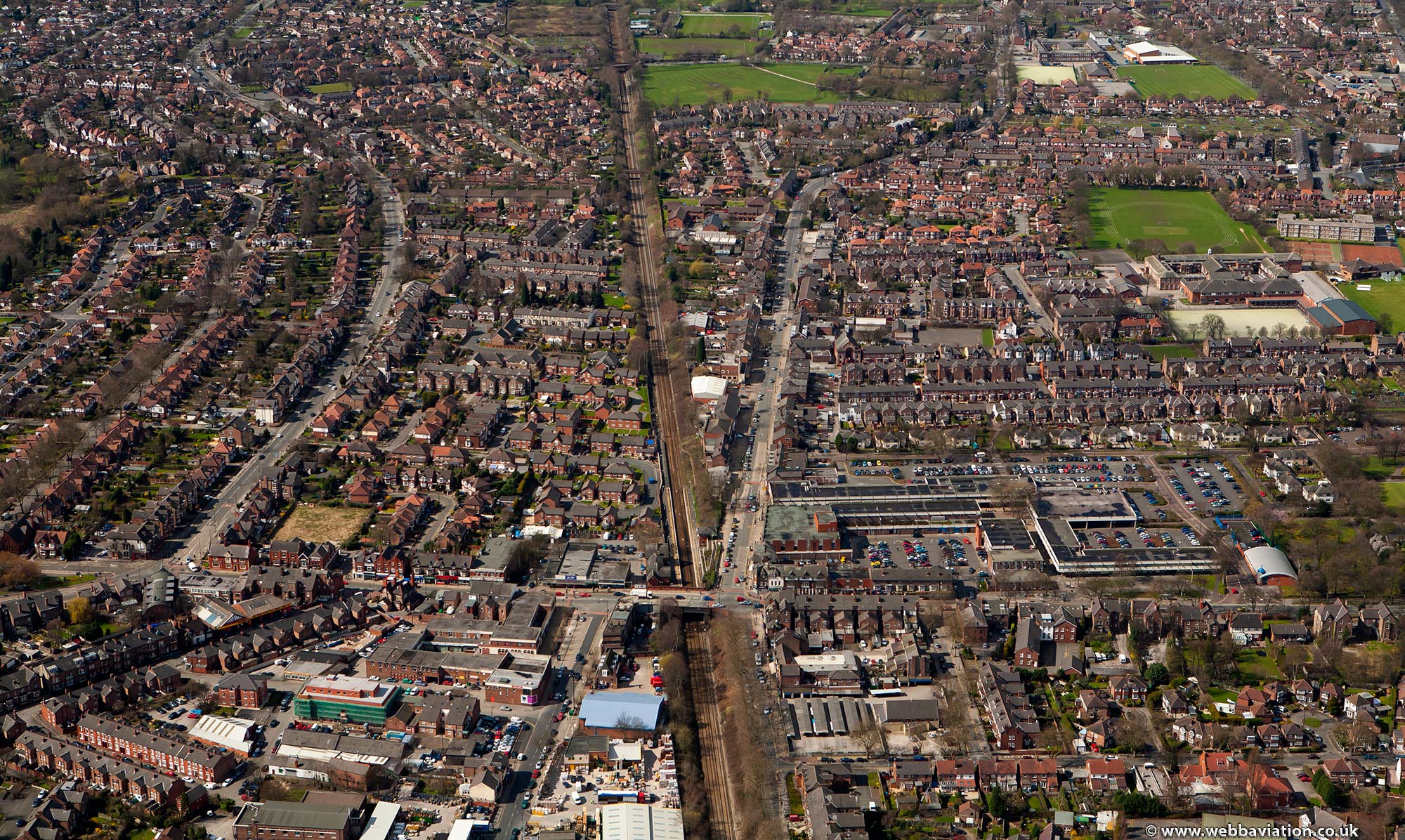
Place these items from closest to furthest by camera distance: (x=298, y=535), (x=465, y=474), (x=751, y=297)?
1. (x=298, y=535)
2. (x=465, y=474)
3. (x=751, y=297)

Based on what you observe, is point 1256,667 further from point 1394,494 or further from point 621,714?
point 621,714

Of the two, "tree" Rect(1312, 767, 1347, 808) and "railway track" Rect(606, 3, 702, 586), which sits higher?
"tree" Rect(1312, 767, 1347, 808)

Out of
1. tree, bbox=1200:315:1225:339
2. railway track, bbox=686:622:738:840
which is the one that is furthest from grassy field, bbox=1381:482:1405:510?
railway track, bbox=686:622:738:840

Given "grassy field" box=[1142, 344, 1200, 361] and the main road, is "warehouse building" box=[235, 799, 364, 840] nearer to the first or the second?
the main road

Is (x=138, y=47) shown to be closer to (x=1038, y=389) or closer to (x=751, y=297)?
(x=751, y=297)

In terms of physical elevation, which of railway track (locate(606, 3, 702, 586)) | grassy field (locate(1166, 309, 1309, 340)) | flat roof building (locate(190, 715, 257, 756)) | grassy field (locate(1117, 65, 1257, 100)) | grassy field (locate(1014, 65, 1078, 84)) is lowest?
grassy field (locate(1117, 65, 1257, 100))

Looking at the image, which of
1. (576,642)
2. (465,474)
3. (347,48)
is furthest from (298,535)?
(347,48)
